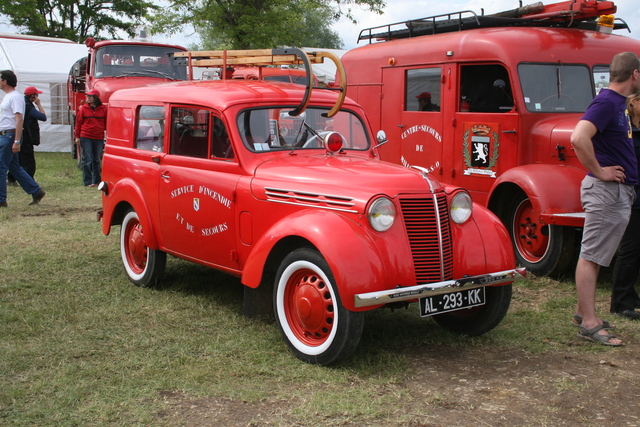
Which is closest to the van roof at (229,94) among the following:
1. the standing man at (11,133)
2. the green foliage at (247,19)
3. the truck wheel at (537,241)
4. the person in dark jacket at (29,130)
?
the truck wheel at (537,241)

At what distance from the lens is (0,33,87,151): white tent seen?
19623mm

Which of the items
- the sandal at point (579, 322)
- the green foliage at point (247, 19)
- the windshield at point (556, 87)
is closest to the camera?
the sandal at point (579, 322)

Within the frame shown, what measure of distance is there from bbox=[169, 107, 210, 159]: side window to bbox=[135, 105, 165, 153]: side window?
0.64 feet

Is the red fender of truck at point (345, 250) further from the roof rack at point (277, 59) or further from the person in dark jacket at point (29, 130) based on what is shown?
the person in dark jacket at point (29, 130)

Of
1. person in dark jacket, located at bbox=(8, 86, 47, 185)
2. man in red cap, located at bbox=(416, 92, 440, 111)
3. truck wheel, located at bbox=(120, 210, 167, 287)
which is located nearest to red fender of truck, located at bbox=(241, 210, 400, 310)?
truck wheel, located at bbox=(120, 210, 167, 287)

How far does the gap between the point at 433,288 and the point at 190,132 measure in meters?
2.53

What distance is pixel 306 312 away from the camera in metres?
4.26

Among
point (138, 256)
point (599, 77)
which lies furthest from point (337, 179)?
point (599, 77)

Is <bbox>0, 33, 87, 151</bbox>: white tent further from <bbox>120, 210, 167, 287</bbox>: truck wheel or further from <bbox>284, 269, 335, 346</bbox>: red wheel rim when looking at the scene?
<bbox>284, 269, 335, 346</bbox>: red wheel rim

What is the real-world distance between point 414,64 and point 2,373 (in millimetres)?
5849

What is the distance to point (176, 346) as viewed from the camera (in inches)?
179

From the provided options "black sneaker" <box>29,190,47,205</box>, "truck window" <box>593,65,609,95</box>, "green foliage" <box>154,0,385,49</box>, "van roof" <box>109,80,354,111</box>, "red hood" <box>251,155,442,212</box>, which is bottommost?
"black sneaker" <box>29,190,47,205</box>

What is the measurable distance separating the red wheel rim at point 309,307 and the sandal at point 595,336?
1.90 m

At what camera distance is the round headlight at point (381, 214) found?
407 centimetres
